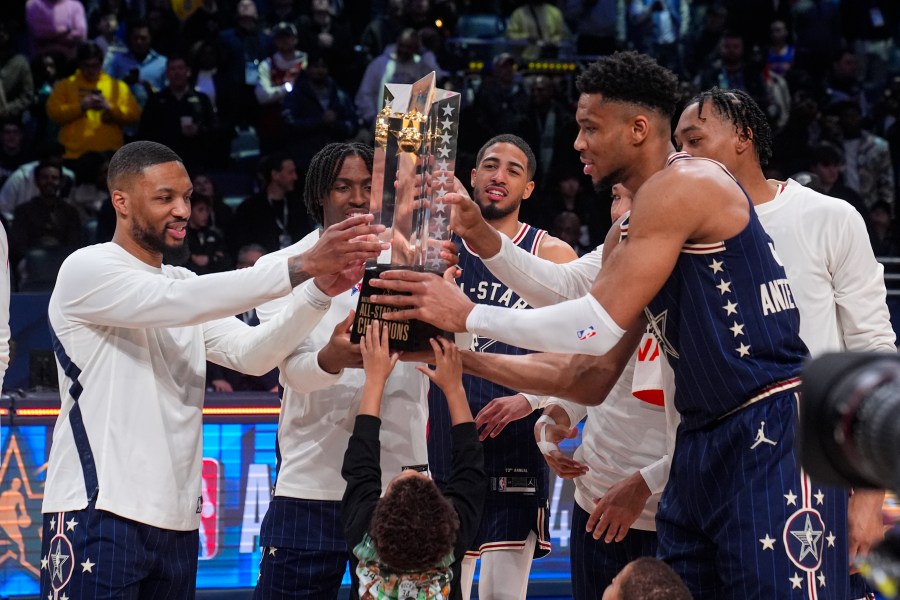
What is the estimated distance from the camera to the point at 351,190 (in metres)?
4.48

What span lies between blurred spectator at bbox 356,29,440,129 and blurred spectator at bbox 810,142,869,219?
3678 mm

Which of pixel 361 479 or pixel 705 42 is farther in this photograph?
pixel 705 42


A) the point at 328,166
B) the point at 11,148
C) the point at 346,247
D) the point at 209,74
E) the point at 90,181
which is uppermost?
the point at 209,74

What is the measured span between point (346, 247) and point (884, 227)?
26.6ft

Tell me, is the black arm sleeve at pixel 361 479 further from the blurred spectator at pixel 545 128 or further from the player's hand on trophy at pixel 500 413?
the blurred spectator at pixel 545 128

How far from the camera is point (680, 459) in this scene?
3477 mm

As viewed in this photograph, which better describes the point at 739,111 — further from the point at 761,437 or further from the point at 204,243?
the point at 204,243

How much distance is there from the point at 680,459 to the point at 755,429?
291 millimetres

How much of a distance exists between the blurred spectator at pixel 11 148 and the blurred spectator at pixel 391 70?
3.15 meters

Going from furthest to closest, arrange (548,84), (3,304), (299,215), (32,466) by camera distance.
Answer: (548,84) < (299,215) < (32,466) < (3,304)

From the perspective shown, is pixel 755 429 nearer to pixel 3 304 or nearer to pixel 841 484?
pixel 841 484

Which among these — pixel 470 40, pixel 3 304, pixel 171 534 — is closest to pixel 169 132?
pixel 470 40

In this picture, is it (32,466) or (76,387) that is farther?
(32,466)

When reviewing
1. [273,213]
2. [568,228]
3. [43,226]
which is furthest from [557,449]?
[43,226]
